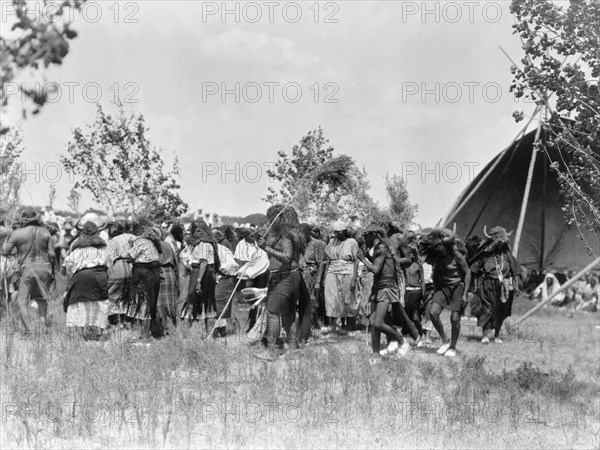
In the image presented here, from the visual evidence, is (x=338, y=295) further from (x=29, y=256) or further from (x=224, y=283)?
(x=29, y=256)

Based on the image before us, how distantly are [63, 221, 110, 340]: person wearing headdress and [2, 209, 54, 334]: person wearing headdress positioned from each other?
379 millimetres

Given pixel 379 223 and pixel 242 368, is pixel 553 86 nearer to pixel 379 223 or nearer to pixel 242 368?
pixel 379 223

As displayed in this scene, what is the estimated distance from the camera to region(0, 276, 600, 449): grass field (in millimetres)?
5836

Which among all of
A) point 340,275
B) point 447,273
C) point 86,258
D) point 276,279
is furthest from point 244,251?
point 447,273

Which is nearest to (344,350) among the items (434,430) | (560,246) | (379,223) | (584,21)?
(379,223)

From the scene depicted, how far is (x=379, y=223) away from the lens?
8.24m

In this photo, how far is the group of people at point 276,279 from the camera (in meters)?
7.92

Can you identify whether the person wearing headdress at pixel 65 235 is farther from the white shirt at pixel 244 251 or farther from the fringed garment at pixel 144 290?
the fringed garment at pixel 144 290

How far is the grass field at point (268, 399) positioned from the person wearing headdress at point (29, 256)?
57 centimetres

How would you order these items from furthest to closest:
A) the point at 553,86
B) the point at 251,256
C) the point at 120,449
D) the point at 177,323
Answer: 1. the point at 251,256
2. the point at 177,323
3. the point at 553,86
4. the point at 120,449

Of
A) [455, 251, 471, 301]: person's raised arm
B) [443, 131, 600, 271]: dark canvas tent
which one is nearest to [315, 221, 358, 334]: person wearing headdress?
[455, 251, 471, 301]: person's raised arm

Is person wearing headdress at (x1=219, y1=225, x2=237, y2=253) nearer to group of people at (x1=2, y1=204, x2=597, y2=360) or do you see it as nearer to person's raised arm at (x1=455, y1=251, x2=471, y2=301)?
group of people at (x1=2, y1=204, x2=597, y2=360)

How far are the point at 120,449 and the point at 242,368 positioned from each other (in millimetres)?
2109

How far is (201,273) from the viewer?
9.05 metres
